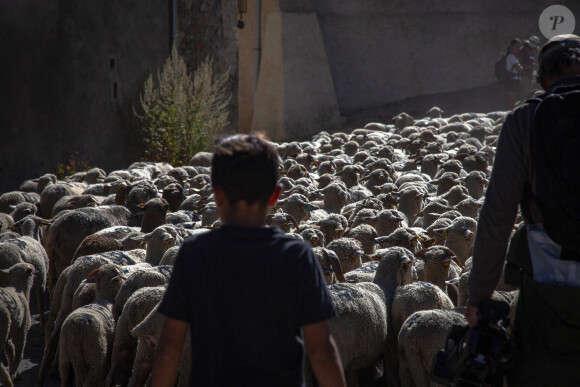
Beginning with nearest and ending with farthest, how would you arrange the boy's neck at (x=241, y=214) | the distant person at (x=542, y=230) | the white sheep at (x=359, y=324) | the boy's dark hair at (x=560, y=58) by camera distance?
the boy's neck at (x=241, y=214)
the distant person at (x=542, y=230)
the boy's dark hair at (x=560, y=58)
the white sheep at (x=359, y=324)

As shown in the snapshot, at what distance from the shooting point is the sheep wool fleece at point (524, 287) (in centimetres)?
266

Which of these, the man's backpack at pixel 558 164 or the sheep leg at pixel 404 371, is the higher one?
the man's backpack at pixel 558 164

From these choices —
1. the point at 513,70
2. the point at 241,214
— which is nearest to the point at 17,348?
the point at 241,214

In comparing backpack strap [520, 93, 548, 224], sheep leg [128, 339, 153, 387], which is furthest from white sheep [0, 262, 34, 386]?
backpack strap [520, 93, 548, 224]

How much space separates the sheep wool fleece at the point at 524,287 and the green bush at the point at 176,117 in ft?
42.0

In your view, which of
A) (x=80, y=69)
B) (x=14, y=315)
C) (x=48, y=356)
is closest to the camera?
(x=48, y=356)

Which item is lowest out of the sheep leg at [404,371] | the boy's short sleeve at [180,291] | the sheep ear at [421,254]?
the sheep leg at [404,371]

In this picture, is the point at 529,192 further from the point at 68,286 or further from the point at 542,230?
the point at 68,286

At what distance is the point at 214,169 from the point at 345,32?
21.2 m

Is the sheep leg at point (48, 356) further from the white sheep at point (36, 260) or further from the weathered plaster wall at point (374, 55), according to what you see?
the weathered plaster wall at point (374, 55)

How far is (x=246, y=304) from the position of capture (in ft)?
7.90

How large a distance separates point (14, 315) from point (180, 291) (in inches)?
173

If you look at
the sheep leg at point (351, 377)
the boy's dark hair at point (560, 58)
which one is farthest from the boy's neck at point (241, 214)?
the sheep leg at point (351, 377)

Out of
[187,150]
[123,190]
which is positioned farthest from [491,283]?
[187,150]
